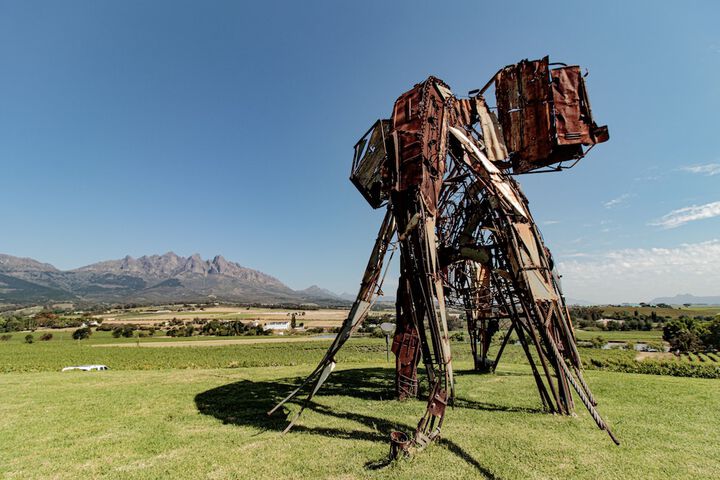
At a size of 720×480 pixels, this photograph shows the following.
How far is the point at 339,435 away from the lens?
9328mm

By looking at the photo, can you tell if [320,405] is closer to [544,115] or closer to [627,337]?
[544,115]

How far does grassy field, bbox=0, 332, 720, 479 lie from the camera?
7367mm

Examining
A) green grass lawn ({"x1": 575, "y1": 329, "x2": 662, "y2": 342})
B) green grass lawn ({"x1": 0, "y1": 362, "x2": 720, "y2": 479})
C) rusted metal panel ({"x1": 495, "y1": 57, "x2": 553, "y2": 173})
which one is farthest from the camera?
green grass lawn ({"x1": 575, "y1": 329, "x2": 662, "y2": 342})

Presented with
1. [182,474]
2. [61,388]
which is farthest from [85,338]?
[182,474]

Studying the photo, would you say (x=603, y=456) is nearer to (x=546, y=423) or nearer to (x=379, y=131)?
(x=546, y=423)

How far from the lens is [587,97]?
1234cm

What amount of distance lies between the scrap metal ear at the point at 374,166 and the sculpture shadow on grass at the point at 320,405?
24.8 ft

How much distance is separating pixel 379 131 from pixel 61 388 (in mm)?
19114

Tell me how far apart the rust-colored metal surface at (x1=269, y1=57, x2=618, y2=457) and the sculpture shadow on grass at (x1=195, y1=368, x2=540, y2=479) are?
0.88 m

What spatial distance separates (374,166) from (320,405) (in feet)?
30.0

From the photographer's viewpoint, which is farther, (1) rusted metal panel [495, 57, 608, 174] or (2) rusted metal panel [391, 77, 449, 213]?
(1) rusted metal panel [495, 57, 608, 174]

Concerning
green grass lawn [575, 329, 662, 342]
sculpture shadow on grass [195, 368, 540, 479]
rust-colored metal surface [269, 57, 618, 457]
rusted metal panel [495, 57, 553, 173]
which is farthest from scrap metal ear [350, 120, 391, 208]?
green grass lawn [575, 329, 662, 342]

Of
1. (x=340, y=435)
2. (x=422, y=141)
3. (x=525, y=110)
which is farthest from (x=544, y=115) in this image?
(x=340, y=435)

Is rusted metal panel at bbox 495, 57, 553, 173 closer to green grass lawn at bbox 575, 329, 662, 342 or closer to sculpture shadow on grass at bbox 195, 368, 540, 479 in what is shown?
sculpture shadow on grass at bbox 195, 368, 540, 479
